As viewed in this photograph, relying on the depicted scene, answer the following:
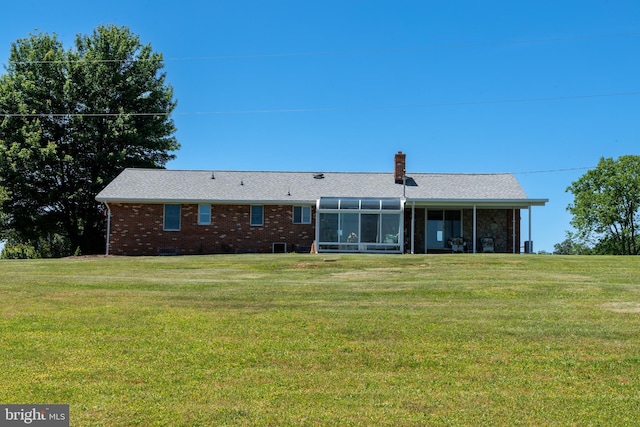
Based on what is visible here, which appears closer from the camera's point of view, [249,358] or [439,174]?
[249,358]

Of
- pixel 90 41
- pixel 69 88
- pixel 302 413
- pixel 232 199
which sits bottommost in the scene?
pixel 302 413

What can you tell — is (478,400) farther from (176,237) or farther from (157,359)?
(176,237)

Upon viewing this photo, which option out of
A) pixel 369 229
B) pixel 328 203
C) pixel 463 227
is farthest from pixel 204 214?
pixel 463 227

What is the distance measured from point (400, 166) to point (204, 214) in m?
9.69

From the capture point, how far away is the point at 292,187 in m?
31.6

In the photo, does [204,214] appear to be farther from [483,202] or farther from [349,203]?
[483,202]

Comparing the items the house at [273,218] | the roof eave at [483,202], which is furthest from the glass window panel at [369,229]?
the roof eave at [483,202]

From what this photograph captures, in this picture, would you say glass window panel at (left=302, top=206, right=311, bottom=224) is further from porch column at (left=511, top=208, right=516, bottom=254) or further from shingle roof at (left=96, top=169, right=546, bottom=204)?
porch column at (left=511, top=208, right=516, bottom=254)

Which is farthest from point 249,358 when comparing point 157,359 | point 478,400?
point 478,400

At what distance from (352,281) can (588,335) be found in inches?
270

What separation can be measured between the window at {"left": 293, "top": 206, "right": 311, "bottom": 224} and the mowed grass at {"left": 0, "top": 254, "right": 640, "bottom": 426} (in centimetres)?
1556

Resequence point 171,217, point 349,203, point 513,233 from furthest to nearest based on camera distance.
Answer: point 171,217 < point 513,233 < point 349,203

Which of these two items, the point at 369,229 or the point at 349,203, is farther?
the point at 349,203

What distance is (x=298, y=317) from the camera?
33.8 ft
